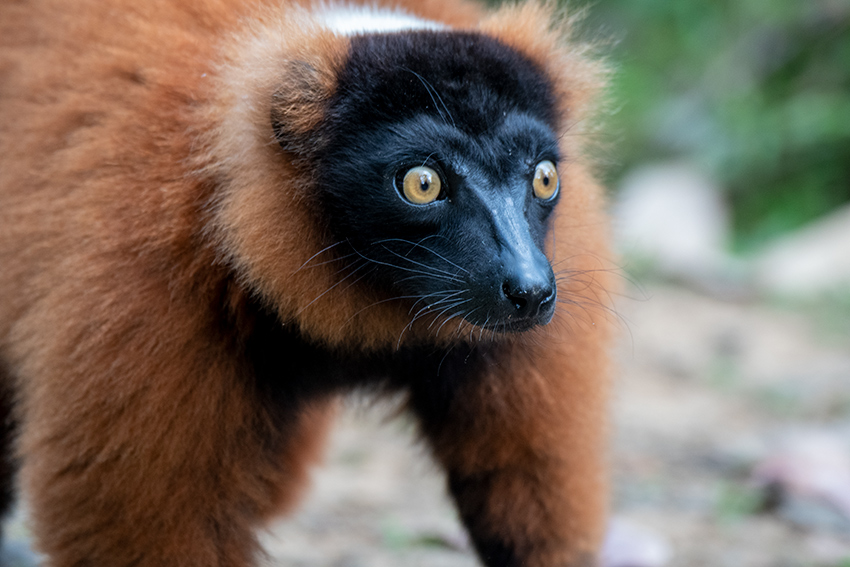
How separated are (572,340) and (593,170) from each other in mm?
760

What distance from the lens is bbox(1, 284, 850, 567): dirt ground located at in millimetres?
4621

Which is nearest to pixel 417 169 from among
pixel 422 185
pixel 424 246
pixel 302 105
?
pixel 422 185

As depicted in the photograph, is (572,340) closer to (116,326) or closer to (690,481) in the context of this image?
(116,326)

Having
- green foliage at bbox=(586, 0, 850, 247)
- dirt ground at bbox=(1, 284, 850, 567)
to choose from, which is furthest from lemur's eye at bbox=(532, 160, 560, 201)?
green foliage at bbox=(586, 0, 850, 247)

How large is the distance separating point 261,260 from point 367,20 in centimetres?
103

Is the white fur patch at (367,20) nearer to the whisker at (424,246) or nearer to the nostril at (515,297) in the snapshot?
the whisker at (424,246)

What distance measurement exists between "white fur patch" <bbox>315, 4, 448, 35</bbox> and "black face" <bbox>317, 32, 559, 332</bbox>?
0.19 metres

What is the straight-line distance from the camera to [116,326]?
2.69 meters

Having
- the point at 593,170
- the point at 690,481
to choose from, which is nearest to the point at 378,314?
the point at 593,170

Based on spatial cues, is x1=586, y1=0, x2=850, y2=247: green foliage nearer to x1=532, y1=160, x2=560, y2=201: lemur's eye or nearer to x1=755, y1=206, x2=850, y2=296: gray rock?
x1=755, y1=206, x2=850, y2=296: gray rock

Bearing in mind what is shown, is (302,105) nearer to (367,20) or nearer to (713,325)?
(367,20)

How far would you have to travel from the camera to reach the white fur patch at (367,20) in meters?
3.02

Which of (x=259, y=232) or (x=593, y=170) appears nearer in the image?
(x=259, y=232)

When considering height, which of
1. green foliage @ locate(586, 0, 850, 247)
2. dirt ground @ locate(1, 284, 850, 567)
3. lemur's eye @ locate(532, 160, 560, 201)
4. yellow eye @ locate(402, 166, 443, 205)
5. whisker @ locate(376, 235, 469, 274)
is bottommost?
dirt ground @ locate(1, 284, 850, 567)
